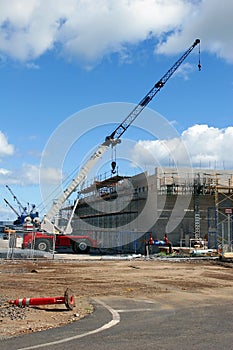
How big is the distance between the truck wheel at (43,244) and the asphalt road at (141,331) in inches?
1131

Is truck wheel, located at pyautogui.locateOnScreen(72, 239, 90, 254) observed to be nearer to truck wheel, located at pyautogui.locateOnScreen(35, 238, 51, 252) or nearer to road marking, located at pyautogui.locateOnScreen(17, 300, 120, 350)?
truck wheel, located at pyautogui.locateOnScreen(35, 238, 51, 252)

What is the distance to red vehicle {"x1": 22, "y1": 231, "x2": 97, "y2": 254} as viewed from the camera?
129 ft

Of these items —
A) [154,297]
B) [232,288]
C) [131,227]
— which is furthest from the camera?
[131,227]

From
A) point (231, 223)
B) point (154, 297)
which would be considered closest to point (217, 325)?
point (154, 297)

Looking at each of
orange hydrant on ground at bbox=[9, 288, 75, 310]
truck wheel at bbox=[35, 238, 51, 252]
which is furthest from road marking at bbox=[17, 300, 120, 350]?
truck wheel at bbox=[35, 238, 51, 252]

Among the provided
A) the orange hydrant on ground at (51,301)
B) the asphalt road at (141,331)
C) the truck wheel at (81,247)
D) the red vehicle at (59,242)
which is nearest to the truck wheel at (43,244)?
the red vehicle at (59,242)

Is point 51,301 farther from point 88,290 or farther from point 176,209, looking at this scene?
point 176,209

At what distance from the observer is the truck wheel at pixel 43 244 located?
39.5 meters

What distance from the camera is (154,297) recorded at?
13672 mm

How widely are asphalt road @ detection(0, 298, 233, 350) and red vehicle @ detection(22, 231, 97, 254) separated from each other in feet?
94.3

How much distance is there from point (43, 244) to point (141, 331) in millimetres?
32190

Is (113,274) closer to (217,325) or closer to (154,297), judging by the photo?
(154,297)

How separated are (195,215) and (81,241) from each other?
11.5 m

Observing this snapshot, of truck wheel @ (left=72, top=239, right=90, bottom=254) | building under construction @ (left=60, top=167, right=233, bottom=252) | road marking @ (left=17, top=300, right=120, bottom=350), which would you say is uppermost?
building under construction @ (left=60, top=167, right=233, bottom=252)
